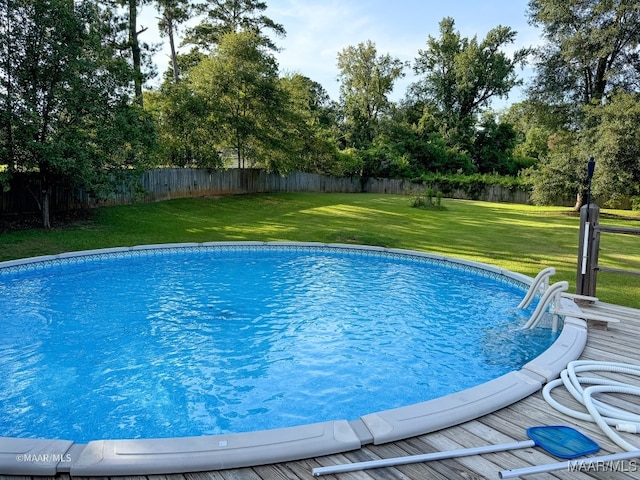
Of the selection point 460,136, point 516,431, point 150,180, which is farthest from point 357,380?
point 460,136

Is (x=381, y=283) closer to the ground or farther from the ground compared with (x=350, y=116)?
closer to the ground

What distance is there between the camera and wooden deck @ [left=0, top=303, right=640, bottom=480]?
81.8 inches

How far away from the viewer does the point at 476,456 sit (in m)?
Answer: 2.24

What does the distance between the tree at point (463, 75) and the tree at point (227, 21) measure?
16975mm

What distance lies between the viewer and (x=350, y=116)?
123ft

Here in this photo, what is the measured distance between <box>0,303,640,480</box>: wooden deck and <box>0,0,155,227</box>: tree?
1046cm

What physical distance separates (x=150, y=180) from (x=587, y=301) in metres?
14.9

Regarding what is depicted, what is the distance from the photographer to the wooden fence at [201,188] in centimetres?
1206

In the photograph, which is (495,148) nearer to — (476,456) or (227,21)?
(227,21)

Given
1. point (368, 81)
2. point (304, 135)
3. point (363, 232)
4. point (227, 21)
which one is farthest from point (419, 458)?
point (368, 81)

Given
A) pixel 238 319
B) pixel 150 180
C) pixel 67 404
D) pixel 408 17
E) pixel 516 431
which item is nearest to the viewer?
pixel 516 431

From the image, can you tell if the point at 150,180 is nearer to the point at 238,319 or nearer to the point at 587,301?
the point at 238,319

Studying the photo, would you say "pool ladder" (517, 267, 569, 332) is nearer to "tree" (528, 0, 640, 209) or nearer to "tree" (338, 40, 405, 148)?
"tree" (528, 0, 640, 209)

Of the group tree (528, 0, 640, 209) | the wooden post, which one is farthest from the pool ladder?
tree (528, 0, 640, 209)
